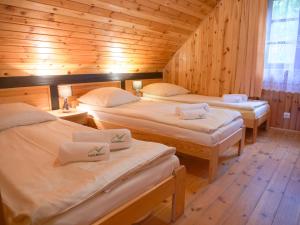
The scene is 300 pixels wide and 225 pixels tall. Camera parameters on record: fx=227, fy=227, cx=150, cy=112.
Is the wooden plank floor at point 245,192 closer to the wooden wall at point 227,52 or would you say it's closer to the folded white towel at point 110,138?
the folded white towel at point 110,138

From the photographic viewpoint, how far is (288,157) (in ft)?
8.91

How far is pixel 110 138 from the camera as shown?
1.49 metres

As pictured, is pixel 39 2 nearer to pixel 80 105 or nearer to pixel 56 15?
pixel 56 15

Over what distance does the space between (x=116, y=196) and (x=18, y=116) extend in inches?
55.9

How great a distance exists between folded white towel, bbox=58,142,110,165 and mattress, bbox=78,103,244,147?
1.06 meters

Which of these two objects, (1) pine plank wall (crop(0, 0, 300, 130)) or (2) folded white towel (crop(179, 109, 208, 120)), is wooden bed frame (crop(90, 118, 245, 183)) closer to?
(2) folded white towel (crop(179, 109, 208, 120))

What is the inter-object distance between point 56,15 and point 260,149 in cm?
286

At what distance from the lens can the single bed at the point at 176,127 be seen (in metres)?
2.13

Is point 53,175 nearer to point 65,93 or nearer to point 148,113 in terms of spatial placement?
point 148,113

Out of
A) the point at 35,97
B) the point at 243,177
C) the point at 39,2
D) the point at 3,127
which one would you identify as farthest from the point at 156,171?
the point at 35,97

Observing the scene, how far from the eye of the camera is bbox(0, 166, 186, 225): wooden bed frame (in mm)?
1143

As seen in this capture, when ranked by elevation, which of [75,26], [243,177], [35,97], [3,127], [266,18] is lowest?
[243,177]

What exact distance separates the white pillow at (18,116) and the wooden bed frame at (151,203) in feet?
4.24

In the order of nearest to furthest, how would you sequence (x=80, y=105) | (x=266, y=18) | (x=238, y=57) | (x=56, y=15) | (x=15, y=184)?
(x=15, y=184) < (x=56, y=15) < (x=80, y=105) < (x=266, y=18) < (x=238, y=57)
